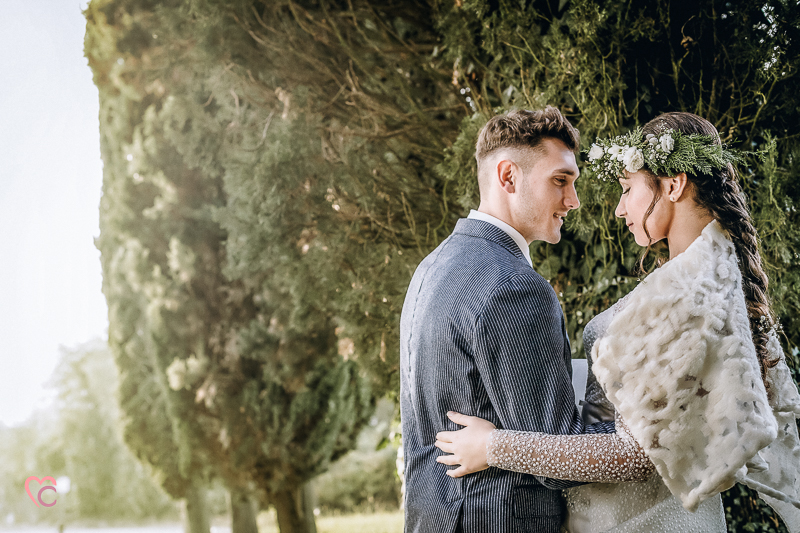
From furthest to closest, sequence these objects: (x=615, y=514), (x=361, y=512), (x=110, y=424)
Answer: (x=361, y=512), (x=110, y=424), (x=615, y=514)

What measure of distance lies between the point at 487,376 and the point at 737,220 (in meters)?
0.64

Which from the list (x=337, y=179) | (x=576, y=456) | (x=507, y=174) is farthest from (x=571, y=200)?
(x=337, y=179)

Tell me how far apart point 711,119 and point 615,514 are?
1.28 metres

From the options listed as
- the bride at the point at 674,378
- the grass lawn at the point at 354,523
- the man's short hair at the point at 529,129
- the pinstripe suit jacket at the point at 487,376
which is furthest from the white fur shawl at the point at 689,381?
the grass lawn at the point at 354,523

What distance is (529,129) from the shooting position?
1.50 meters

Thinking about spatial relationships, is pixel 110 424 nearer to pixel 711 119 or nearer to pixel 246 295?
pixel 246 295

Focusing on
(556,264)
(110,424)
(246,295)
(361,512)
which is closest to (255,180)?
(556,264)

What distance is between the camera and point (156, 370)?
596 cm

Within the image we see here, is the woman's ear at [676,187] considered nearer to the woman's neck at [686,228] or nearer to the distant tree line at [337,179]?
the woman's neck at [686,228]

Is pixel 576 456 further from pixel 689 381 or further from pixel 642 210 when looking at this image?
pixel 642 210

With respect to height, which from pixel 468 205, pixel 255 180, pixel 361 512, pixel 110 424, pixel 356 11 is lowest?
pixel 361 512

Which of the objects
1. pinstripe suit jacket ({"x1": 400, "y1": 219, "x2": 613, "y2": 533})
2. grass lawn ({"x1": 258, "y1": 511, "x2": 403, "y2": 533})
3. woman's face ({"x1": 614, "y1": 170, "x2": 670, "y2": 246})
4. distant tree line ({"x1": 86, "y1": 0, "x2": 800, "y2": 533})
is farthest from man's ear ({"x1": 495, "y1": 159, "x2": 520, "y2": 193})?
grass lawn ({"x1": 258, "y1": 511, "x2": 403, "y2": 533})

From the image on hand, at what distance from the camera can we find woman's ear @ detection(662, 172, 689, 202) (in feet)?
4.44

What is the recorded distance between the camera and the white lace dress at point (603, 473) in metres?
1.15
